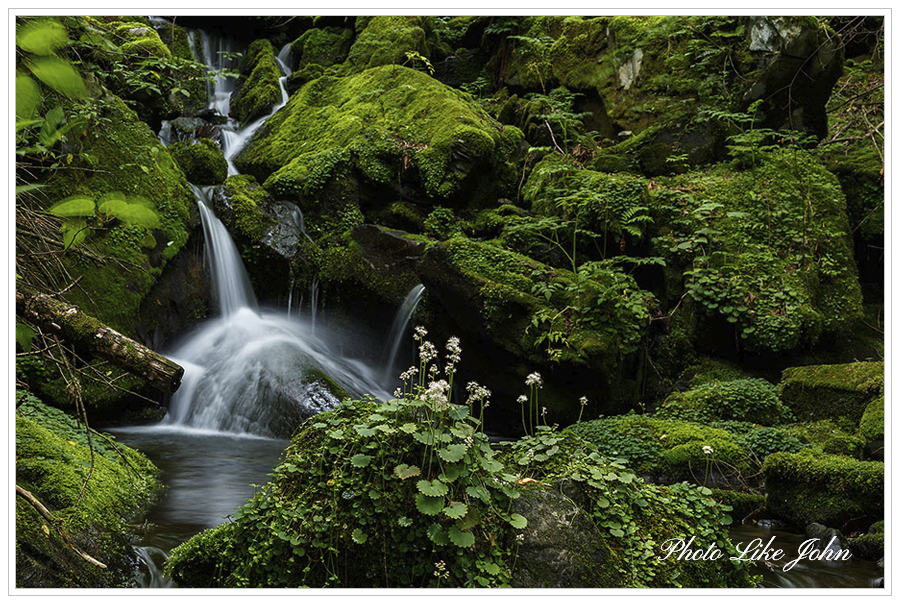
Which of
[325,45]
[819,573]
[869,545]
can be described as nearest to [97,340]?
[819,573]

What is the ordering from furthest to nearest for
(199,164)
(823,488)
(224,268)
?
(199,164)
(224,268)
(823,488)

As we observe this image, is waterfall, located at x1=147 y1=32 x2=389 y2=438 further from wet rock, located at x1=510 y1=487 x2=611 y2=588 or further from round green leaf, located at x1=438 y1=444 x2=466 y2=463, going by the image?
round green leaf, located at x1=438 y1=444 x2=466 y2=463

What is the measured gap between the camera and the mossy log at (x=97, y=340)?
2.14 meters

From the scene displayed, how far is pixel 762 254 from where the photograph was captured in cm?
789

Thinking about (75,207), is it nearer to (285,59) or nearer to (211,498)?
(211,498)

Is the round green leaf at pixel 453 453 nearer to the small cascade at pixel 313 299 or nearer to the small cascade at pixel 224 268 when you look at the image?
the small cascade at pixel 313 299

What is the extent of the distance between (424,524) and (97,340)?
1552 millimetres

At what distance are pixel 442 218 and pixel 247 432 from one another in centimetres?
502

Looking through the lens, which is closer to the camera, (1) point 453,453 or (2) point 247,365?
(1) point 453,453

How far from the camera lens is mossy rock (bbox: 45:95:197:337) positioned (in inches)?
277

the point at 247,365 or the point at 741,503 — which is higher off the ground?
the point at 247,365

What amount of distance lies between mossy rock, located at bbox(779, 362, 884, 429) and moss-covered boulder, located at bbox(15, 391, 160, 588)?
6.53 meters
